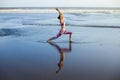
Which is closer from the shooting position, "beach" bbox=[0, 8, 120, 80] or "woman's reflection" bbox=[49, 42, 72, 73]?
"beach" bbox=[0, 8, 120, 80]

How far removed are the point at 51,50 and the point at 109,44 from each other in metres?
2.82

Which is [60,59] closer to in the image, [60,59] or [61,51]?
[60,59]

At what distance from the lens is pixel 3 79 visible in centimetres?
841

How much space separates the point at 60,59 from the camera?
10898mm

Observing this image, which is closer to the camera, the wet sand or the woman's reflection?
the wet sand

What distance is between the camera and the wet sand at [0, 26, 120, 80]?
891cm

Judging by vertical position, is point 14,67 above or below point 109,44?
below

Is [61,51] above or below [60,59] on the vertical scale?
above

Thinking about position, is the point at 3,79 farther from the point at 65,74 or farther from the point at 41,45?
the point at 41,45

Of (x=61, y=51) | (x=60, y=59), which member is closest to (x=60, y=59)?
(x=60, y=59)

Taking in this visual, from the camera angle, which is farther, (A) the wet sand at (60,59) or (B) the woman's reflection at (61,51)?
(B) the woman's reflection at (61,51)

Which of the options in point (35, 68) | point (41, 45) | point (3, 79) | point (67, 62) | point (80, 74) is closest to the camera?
point (3, 79)

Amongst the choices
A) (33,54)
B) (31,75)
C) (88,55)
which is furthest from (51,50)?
(31,75)

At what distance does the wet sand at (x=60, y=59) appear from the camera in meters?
8.91
